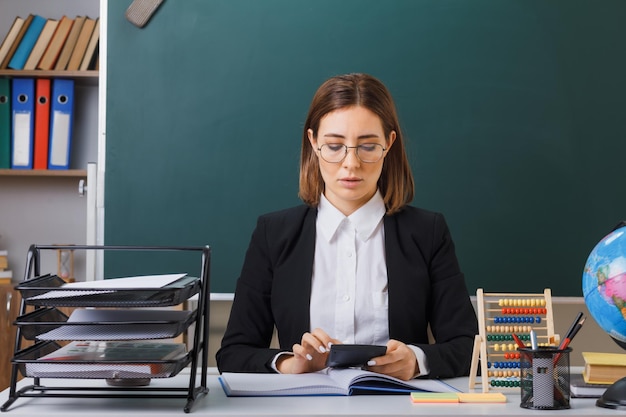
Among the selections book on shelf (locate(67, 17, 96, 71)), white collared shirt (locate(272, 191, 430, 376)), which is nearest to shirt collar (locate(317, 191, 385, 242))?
white collared shirt (locate(272, 191, 430, 376))

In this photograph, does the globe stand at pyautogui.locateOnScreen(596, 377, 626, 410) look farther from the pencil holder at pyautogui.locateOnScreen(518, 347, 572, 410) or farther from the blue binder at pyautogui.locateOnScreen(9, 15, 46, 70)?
the blue binder at pyautogui.locateOnScreen(9, 15, 46, 70)

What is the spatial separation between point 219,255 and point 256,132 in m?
0.48

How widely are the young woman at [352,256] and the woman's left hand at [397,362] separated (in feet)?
0.91

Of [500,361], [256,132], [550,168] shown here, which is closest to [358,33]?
[256,132]

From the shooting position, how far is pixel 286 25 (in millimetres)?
2930

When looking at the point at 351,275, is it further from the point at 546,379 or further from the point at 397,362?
the point at 546,379

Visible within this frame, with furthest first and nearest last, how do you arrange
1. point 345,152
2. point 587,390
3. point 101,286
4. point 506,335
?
point 345,152, point 506,335, point 587,390, point 101,286

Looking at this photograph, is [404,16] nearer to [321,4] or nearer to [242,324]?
[321,4]

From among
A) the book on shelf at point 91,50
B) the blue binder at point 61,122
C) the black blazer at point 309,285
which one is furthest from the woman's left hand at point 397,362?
the book on shelf at point 91,50

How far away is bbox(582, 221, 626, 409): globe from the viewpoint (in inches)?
50.1

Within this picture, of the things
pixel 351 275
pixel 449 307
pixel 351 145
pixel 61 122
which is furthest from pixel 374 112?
pixel 61 122

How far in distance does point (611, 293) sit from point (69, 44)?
117 inches

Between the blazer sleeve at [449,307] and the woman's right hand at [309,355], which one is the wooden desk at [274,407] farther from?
the blazer sleeve at [449,307]

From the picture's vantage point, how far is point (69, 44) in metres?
3.58
